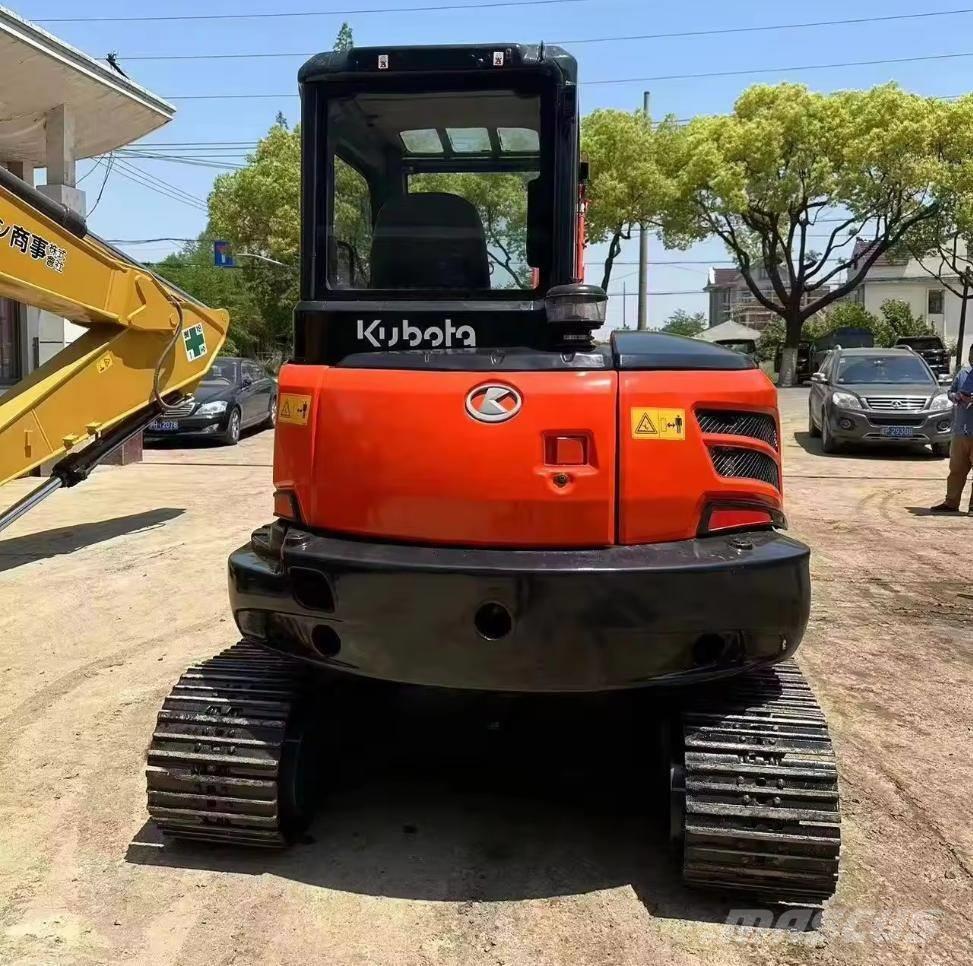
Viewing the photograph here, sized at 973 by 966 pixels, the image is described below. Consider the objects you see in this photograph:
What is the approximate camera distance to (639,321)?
32219 mm

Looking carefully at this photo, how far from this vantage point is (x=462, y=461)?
3.07 meters

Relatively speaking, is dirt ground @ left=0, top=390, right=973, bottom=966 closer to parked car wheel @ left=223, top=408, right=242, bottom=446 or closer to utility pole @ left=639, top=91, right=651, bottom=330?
parked car wheel @ left=223, top=408, right=242, bottom=446

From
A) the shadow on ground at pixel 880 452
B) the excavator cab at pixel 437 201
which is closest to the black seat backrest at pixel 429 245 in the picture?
the excavator cab at pixel 437 201

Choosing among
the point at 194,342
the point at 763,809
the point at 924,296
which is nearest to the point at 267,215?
the point at 194,342

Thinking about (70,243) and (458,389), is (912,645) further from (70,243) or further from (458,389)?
(70,243)

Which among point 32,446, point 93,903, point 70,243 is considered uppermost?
point 70,243

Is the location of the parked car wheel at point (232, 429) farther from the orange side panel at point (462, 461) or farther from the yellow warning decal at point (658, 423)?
the yellow warning decal at point (658, 423)

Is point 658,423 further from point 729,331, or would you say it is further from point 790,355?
point 729,331

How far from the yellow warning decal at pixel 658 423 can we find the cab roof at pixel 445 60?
1.21 meters

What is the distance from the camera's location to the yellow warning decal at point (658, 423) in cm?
310

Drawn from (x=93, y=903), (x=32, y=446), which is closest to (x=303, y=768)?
(x=93, y=903)

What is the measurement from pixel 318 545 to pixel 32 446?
5.08 meters

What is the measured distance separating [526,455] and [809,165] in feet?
102

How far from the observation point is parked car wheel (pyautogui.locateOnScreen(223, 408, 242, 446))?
16359 millimetres
